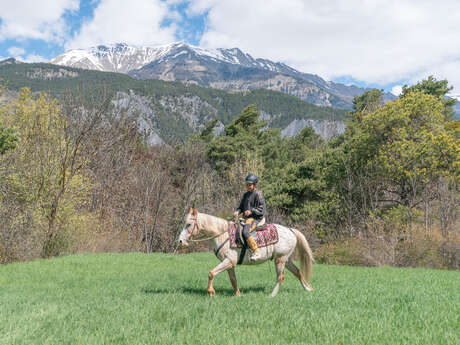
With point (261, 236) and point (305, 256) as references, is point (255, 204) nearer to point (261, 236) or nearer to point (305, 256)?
point (261, 236)

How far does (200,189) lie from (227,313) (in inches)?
1120

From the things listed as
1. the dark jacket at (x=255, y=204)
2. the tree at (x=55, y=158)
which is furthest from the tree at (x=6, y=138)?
the dark jacket at (x=255, y=204)

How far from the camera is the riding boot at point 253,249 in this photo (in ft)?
26.8

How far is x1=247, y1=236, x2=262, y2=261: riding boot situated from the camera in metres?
8.16

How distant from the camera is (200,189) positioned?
1368 inches

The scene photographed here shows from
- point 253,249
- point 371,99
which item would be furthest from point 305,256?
point 371,99

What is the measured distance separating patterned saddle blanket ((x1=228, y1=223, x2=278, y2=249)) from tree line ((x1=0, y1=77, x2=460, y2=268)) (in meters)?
11.1

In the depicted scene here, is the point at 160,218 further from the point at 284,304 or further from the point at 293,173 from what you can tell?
the point at 284,304

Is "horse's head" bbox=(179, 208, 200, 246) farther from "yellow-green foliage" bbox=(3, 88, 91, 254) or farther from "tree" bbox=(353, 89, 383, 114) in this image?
"tree" bbox=(353, 89, 383, 114)

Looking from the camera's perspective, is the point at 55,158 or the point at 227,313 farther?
the point at 55,158

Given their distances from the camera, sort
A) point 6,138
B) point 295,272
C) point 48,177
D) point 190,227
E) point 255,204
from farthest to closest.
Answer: point 48,177
point 6,138
point 295,272
point 255,204
point 190,227

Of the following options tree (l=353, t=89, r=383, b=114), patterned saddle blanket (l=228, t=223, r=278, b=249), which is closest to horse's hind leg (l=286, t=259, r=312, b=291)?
patterned saddle blanket (l=228, t=223, r=278, b=249)

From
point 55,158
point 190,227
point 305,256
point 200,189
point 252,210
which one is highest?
point 55,158

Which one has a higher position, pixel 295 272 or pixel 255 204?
pixel 255 204
